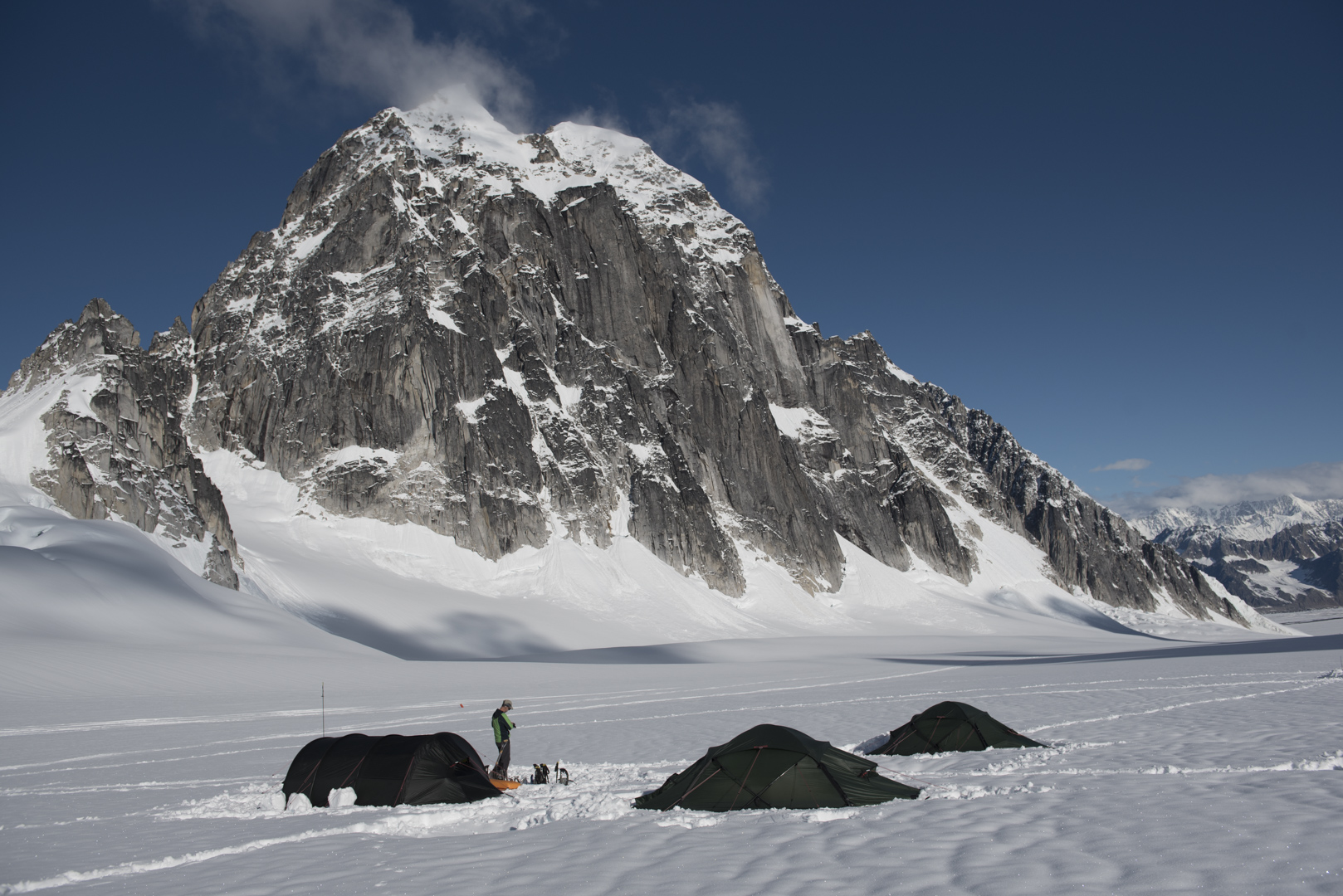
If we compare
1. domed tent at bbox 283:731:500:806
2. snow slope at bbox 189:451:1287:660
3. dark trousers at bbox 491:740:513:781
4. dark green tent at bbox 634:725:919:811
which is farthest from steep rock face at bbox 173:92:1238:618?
dark green tent at bbox 634:725:919:811

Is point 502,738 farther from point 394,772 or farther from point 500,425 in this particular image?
point 500,425

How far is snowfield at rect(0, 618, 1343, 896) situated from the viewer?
256 inches

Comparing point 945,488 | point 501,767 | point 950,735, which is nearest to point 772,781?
point 501,767

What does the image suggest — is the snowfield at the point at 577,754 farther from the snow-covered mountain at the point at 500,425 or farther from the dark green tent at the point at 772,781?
the snow-covered mountain at the point at 500,425

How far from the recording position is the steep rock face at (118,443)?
4828 cm

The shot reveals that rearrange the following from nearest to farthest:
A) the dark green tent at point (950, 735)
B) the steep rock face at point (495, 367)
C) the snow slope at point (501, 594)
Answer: the dark green tent at point (950, 735) < the snow slope at point (501, 594) < the steep rock face at point (495, 367)

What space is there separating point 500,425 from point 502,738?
68958 millimetres

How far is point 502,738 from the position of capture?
12.9 m

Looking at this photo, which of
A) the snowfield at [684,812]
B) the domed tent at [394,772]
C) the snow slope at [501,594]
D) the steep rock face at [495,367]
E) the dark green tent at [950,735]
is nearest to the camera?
the snowfield at [684,812]

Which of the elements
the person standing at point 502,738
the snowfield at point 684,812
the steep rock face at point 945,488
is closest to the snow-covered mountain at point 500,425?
the steep rock face at point 945,488

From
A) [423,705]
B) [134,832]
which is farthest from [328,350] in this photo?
[134,832]

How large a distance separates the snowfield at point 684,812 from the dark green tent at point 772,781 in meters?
0.32

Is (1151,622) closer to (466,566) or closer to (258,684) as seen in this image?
(466,566)

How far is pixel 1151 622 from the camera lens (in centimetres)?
13388
